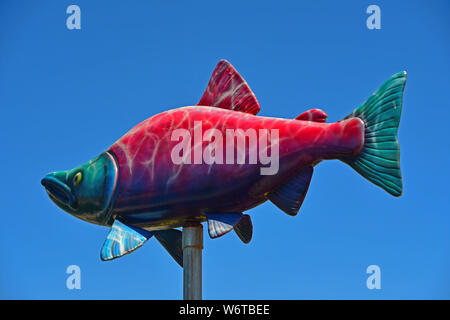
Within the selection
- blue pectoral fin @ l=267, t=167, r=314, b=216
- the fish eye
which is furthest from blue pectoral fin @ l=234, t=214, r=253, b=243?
the fish eye

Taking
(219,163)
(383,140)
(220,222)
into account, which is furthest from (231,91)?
(383,140)

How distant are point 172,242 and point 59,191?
1772mm

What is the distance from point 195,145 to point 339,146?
74.3 inches

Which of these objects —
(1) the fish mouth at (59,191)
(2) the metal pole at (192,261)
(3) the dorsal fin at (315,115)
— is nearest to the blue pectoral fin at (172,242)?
(2) the metal pole at (192,261)

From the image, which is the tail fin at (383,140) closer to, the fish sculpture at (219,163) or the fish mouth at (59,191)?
the fish sculpture at (219,163)

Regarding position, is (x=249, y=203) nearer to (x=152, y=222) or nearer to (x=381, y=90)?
(x=152, y=222)

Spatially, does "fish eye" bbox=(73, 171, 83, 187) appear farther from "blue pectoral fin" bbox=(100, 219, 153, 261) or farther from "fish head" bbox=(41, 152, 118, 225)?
"blue pectoral fin" bbox=(100, 219, 153, 261)

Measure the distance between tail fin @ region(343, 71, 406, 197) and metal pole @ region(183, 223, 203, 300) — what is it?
2256 mm

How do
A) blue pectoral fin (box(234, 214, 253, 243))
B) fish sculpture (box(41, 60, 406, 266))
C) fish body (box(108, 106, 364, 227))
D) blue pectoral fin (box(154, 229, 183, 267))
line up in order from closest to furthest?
fish sculpture (box(41, 60, 406, 266)) → fish body (box(108, 106, 364, 227)) → blue pectoral fin (box(234, 214, 253, 243)) → blue pectoral fin (box(154, 229, 183, 267))

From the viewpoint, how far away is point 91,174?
952 centimetres

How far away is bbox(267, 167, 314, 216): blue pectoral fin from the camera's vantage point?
8760 millimetres

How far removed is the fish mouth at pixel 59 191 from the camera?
31.3ft

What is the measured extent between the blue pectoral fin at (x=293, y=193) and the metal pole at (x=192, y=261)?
4.06ft

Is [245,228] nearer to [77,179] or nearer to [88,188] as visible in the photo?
[88,188]
